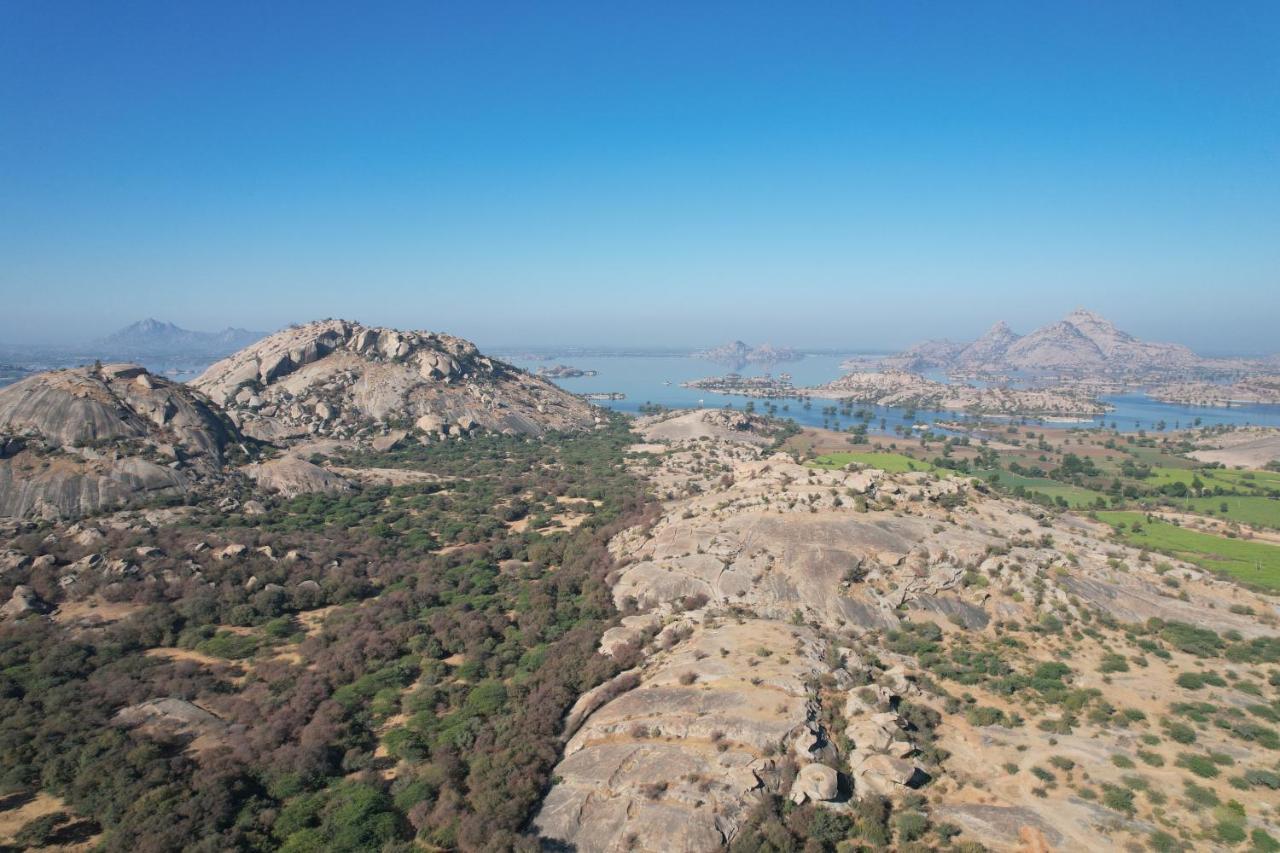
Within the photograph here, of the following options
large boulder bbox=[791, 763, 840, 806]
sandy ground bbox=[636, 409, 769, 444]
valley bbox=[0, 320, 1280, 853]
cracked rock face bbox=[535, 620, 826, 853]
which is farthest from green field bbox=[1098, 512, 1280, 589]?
sandy ground bbox=[636, 409, 769, 444]

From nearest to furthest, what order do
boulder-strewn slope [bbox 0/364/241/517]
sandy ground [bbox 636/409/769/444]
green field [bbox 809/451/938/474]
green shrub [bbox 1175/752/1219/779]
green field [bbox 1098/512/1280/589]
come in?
green shrub [bbox 1175/752/1219/779]
green field [bbox 1098/512/1280/589]
boulder-strewn slope [bbox 0/364/241/517]
green field [bbox 809/451/938/474]
sandy ground [bbox 636/409/769/444]

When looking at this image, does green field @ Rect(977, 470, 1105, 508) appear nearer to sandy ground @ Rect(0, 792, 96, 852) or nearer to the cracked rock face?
the cracked rock face

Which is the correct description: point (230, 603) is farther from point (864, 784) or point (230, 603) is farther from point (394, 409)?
point (394, 409)

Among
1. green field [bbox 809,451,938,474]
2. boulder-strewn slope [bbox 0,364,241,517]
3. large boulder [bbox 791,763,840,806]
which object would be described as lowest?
green field [bbox 809,451,938,474]

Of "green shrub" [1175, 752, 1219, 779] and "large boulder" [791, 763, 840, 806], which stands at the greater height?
"green shrub" [1175, 752, 1219, 779]

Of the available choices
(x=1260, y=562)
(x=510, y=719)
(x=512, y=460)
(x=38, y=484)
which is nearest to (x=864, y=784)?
(x=510, y=719)

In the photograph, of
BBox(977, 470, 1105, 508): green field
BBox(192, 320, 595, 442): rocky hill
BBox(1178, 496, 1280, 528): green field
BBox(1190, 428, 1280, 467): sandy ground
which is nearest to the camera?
BBox(1178, 496, 1280, 528): green field

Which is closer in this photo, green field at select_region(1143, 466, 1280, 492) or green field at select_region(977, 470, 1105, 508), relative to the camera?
green field at select_region(977, 470, 1105, 508)

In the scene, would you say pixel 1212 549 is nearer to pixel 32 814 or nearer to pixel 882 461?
pixel 882 461
